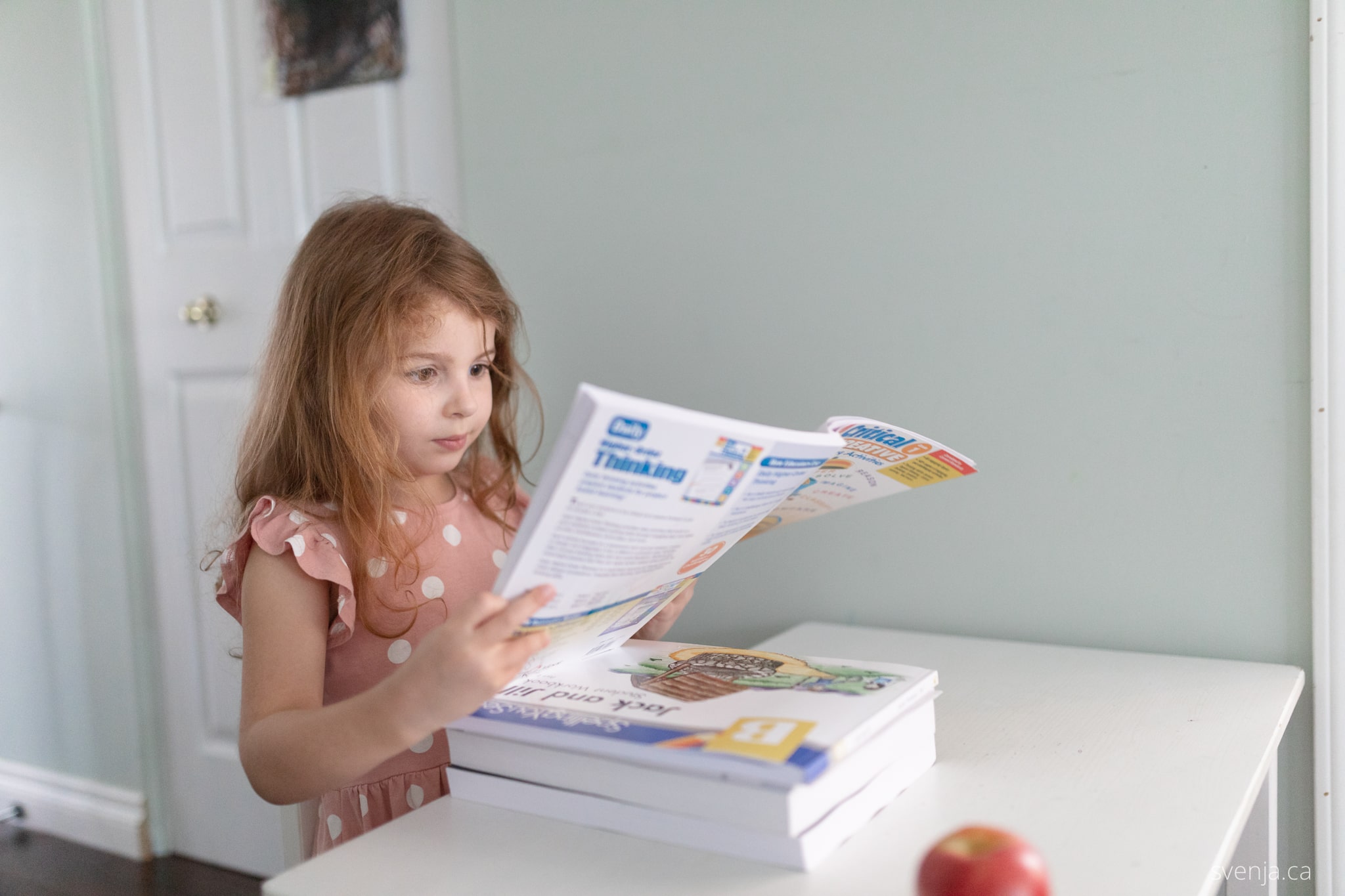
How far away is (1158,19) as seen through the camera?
0.91 meters

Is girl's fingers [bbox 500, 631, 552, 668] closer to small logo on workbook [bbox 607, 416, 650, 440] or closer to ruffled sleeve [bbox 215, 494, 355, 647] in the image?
small logo on workbook [bbox 607, 416, 650, 440]

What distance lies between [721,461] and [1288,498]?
0.62 m

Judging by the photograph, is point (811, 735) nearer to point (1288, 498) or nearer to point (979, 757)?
point (979, 757)

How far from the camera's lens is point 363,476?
0.85 meters

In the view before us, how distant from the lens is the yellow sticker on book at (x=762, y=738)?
514 millimetres

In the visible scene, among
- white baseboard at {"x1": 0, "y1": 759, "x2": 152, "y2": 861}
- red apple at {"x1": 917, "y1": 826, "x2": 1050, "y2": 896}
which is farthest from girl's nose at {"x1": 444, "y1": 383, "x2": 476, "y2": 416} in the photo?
white baseboard at {"x1": 0, "y1": 759, "x2": 152, "y2": 861}

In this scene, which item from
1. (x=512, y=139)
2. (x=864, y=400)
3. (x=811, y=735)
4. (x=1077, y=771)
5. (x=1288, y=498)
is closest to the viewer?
(x=811, y=735)

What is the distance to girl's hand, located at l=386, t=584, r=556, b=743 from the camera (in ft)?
1.77

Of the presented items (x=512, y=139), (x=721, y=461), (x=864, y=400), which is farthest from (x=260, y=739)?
(x=512, y=139)

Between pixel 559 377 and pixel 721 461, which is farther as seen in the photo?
pixel 559 377

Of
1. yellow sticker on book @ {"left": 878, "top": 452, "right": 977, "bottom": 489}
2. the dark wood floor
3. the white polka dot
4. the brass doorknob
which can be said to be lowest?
the dark wood floor

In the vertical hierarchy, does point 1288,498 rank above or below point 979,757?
above

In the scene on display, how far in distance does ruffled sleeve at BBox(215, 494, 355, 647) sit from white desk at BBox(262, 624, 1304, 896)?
0.22 m

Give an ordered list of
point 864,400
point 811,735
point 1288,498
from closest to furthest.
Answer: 1. point 811,735
2. point 1288,498
3. point 864,400
